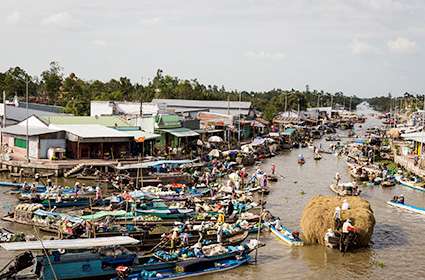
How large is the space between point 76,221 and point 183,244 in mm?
4511

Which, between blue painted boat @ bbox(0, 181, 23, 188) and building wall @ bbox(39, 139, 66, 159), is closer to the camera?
blue painted boat @ bbox(0, 181, 23, 188)

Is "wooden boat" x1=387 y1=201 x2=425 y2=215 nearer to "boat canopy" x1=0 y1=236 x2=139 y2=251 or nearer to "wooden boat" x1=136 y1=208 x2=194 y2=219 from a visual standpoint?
"wooden boat" x1=136 y1=208 x2=194 y2=219

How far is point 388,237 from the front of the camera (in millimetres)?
23938

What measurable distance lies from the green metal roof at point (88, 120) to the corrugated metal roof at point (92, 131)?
2153mm

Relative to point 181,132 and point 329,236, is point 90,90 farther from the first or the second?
Result: point 329,236

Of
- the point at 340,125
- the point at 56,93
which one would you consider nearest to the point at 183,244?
the point at 56,93

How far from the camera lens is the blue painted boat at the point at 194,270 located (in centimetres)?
1688

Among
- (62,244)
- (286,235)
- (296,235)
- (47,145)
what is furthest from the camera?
(47,145)

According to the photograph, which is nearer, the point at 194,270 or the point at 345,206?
the point at 194,270

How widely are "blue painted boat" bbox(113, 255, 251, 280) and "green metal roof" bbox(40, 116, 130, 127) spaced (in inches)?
994

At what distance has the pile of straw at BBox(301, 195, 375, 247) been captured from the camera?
2136 centimetres

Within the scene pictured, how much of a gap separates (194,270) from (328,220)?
20.4ft

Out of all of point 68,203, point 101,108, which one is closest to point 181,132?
point 101,108

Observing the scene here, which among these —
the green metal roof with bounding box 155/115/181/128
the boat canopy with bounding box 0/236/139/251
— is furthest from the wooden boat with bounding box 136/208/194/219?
the green metal roof with bounding box 155/115/181/128
